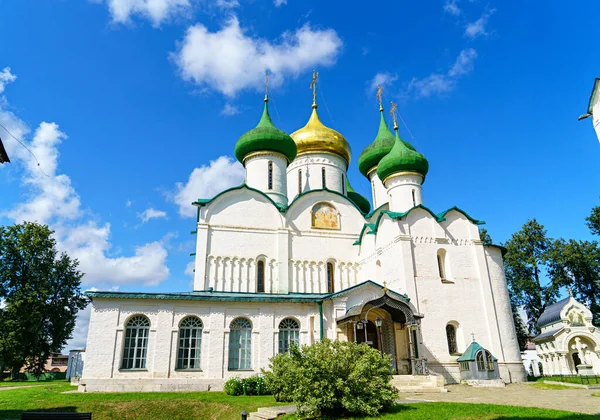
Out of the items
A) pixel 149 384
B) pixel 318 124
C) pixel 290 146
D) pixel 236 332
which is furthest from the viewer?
pixel 318 124

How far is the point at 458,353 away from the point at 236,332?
8538 millimetres

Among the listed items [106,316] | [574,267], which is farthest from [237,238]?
[574,267]

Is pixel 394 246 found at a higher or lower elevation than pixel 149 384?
higher

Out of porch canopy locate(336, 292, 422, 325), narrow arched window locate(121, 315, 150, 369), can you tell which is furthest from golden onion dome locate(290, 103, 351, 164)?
narrow arched window locate(121, 315, 150, 369)

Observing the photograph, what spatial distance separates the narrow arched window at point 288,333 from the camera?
48.6 ft

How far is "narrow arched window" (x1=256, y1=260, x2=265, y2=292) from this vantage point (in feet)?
59.3

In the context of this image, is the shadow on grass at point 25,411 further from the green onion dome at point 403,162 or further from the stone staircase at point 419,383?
the green onion dome at point 403,162

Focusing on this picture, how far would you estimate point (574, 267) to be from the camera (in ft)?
82.9

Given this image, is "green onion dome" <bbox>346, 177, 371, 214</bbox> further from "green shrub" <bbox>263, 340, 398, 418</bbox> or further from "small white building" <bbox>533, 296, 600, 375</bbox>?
"green shrub" <bbox>263, 340, 398, 418</bbox>

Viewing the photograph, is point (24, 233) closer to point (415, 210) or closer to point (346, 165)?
point (346, 165)

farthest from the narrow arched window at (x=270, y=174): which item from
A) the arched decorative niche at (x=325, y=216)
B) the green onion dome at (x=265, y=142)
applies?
the arched decorative niche at (x=325, y=216)

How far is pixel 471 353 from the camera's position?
49.2 feet

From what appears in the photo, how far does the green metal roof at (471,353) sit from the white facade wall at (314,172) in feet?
35.3

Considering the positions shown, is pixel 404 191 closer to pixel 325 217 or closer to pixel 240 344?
pixel 325 217
